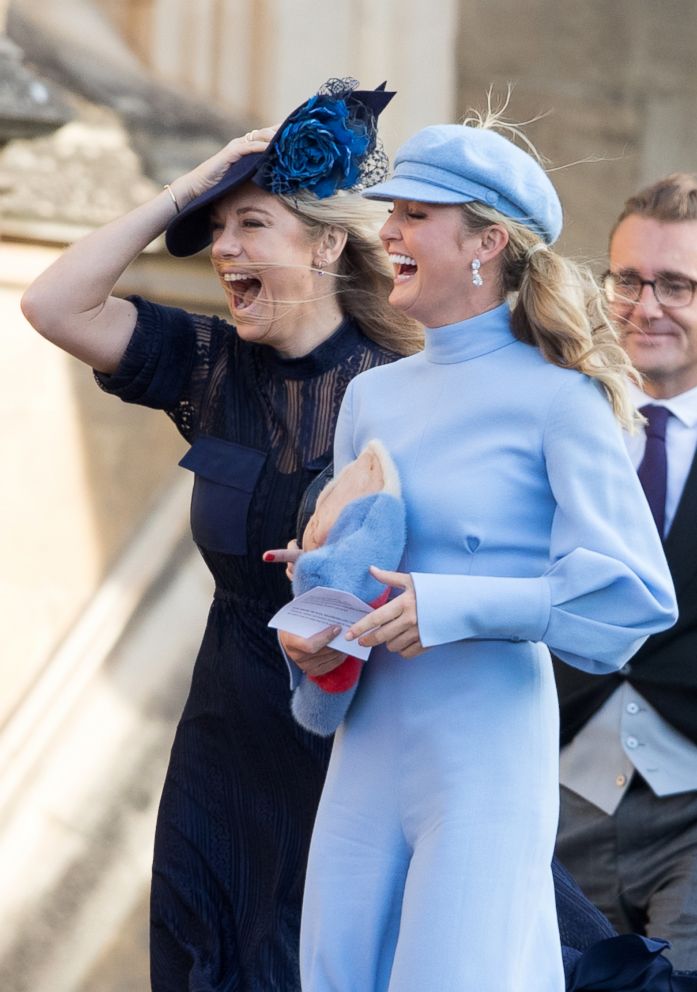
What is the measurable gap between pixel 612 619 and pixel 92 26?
3864 millimetres

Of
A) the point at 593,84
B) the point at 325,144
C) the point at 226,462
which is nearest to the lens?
the point at 325,144

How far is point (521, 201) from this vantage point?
9.53ft

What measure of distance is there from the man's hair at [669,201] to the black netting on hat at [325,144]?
856 mm

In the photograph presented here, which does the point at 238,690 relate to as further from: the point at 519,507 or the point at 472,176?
the point at 472,176

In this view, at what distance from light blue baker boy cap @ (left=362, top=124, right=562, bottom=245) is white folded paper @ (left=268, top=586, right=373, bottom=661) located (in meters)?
0.64

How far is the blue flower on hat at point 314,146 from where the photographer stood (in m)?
3.42

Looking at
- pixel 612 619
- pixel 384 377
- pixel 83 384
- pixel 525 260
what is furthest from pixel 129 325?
pixel 83 384

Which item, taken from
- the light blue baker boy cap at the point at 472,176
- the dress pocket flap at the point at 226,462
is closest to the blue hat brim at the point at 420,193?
the light blue baker boy cap at the point at 472,176

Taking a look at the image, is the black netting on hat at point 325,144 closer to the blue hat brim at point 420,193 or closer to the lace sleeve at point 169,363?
the lace sleeve at point 169,363

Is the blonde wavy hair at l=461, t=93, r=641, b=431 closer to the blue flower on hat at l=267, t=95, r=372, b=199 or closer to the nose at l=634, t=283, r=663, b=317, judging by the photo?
the blue flower on hat at l=267, t=95, r=372, b=199

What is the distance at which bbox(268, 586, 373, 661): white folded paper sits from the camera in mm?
2738

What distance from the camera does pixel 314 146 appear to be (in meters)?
3.43

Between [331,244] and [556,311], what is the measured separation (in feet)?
2.76

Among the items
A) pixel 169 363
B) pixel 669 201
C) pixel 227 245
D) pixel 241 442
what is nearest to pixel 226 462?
pixel 241 442
